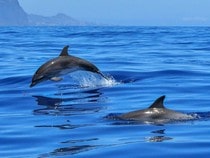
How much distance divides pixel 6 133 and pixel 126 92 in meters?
6.32

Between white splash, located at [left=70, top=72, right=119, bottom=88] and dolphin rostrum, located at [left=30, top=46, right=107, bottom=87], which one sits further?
white splash, located at [left=70, top=72, right=119, bottom=88]

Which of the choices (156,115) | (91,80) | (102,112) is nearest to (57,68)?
(91,80)

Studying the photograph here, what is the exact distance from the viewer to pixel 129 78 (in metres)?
20.9

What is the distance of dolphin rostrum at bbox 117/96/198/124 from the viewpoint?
39.8ft

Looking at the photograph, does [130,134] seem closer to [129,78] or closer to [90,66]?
[90,66]

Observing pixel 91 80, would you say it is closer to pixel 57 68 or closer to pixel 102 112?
pixel 57 68

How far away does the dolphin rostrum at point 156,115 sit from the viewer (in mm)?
12117

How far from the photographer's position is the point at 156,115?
1220cm

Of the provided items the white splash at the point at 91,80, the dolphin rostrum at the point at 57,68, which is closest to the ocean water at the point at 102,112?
the white splash at the point at 91,80

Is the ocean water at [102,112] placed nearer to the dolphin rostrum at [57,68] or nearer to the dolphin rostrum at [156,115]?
the dolphin rostrum at [156,115]

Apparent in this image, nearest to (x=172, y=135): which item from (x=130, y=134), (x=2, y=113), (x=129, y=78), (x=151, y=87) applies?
(x=130, y=134)

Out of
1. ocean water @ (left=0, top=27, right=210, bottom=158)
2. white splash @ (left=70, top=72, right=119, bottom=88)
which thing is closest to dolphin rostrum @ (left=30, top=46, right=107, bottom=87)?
ocean water @ (left=0, top=27, right=210, bottom=158)

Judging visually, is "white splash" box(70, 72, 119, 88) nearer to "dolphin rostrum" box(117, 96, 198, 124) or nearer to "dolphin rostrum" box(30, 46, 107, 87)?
"dolphin rostrum" box(30, 46, 107, 87)

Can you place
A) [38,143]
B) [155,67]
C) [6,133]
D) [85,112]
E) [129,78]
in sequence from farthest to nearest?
[155,67] < [129,78] < [85,112] < [6,133] < [38,143]
